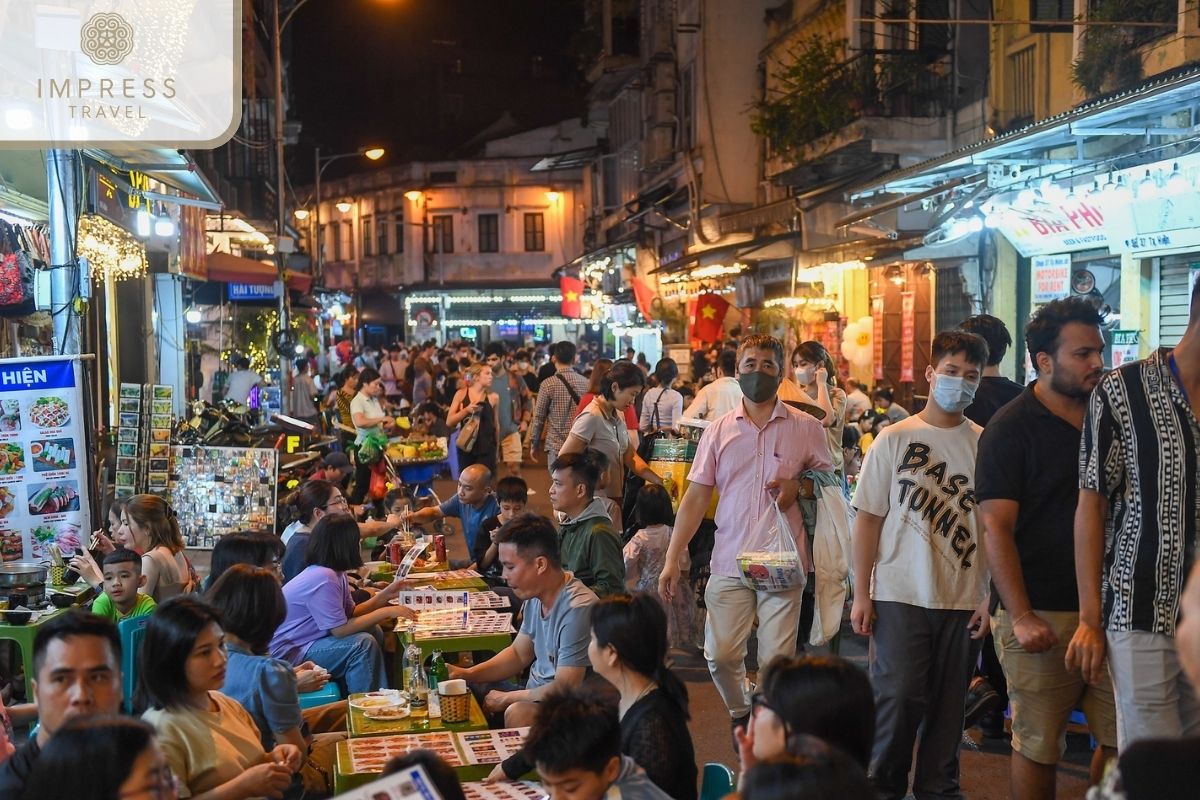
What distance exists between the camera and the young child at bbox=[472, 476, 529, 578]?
8703mm

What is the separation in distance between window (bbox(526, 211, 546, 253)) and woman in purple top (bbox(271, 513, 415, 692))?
163 ft

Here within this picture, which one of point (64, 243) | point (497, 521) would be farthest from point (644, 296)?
point (64, 243)

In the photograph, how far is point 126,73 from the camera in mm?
7297

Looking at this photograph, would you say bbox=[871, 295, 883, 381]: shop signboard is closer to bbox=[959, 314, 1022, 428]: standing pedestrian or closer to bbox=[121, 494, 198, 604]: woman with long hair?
bbox=[959, 314, 1022, 428]: standing pedestrian

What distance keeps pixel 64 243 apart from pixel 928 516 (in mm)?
6941

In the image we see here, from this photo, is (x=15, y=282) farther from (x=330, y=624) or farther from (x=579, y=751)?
(x=579, y=751)

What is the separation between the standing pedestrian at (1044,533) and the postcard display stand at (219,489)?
866cm

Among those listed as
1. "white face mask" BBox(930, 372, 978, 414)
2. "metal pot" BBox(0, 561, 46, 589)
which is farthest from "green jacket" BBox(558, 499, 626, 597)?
"metal pot" BBox(0, 561, 46, 589)

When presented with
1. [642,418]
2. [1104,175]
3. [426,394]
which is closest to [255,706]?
[1104,175]

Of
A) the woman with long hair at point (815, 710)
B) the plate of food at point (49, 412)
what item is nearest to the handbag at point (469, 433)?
the plate of food at point (49, 412)

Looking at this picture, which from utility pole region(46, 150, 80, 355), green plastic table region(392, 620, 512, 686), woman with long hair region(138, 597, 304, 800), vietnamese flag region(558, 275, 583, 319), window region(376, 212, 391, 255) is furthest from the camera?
window region(376, 212, 391, 255)

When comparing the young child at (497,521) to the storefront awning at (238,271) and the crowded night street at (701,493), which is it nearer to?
the crowded night street at (701,493)

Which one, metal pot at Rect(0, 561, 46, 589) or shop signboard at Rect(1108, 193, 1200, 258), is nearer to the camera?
metal pot at Rect(0, 561, 46, 589)

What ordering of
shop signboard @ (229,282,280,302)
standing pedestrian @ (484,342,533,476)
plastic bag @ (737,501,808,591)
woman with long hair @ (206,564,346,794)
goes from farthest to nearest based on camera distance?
1. shop signboard @ (229,282,280,302)
2. standing pedestrian @ (484,342,533,476)
3. plastic bag @ (737,501,808,591)
4. woman with long hair @ (206,564,346,794)
